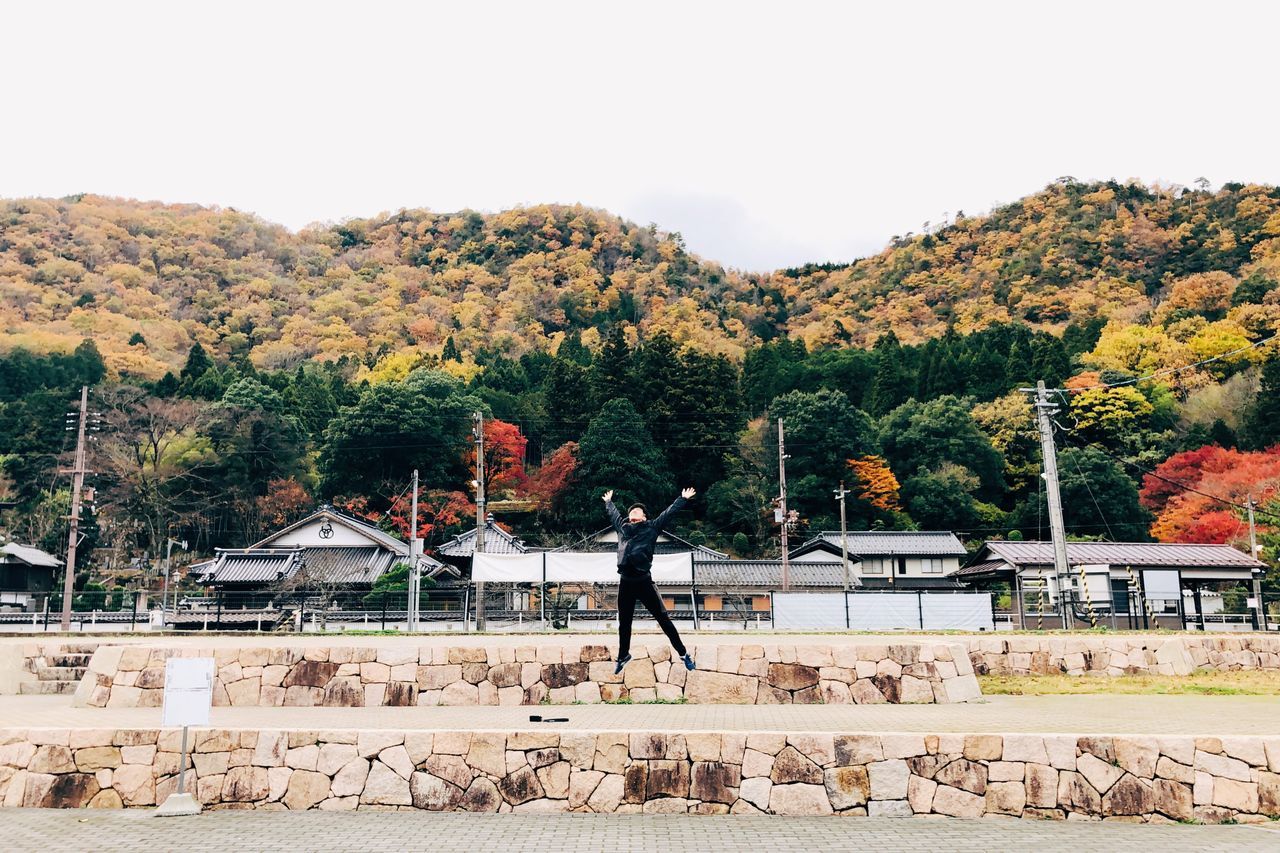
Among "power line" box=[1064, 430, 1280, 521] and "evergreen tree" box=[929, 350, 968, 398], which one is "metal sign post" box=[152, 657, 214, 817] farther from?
"evergreen tree" box=[929, 350, 968, 398]

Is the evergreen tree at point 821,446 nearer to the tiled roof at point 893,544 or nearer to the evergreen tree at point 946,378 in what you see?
the tiled roof at point 893,544

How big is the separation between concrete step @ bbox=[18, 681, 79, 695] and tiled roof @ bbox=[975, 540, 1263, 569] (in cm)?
3610

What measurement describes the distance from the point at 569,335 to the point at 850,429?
142ft

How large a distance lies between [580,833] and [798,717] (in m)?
3.71

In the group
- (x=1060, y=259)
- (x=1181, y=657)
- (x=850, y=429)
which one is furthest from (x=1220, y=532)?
(x=1060, y=259)

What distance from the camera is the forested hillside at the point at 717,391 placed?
55781 millimetres

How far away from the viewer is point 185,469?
57125 millimetres

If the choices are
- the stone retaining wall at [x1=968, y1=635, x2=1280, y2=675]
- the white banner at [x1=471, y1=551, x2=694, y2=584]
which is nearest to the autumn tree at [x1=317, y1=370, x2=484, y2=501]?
the white banner at [x1=471, y1=551, x2=694, y2=584]

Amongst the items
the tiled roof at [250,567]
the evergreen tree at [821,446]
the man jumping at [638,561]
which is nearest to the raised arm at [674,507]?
the man jumping at [638,561]

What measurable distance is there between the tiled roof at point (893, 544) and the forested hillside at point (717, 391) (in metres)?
4.10

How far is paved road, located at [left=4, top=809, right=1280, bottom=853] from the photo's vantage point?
19.3ft

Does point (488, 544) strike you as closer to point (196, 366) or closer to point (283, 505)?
point (283, 505)

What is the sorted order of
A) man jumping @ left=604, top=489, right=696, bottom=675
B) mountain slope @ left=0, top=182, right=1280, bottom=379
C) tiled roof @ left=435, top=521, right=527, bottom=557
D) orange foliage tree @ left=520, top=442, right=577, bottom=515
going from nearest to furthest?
man jumping @ left=604, top=489, right=696, bottom=675, tiled roof @ left=435, top=521, right=527, bottom=557, orange foliage tree @ left=520, top=442, right=577, bottom=515, mountain slope @ left=0, top=182, right=1280, bottom=379

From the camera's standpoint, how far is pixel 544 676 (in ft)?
38.0
